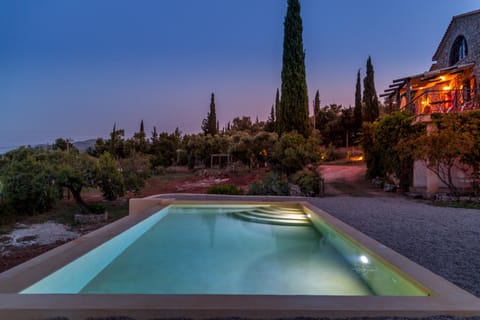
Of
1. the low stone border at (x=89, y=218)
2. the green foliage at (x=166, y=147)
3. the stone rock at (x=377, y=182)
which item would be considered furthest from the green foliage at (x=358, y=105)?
the low stone border at (x=89, y=218)

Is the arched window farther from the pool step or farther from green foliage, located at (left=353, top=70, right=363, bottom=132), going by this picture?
the pool step

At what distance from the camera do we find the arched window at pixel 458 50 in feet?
50.2

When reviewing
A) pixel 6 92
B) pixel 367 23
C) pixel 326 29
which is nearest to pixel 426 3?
pixel 367 23

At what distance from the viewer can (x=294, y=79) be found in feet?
55.0

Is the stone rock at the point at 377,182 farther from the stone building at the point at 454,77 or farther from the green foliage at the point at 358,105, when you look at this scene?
the green foliage at the point at 358,105

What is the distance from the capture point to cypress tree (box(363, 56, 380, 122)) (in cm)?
2639

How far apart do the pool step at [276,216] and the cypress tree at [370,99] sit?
21.1 m

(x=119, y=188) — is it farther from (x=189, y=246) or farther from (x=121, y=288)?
(x=121, y=288)

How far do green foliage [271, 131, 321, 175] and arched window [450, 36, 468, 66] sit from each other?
923cm

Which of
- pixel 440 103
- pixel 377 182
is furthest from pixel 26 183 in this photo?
pixel 440 103

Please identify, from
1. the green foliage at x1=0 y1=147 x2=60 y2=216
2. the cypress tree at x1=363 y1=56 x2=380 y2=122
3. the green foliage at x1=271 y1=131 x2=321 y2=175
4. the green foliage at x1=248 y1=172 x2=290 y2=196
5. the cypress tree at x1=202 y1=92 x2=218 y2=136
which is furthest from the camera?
the cypress tree at x1=202 y1=92 x2=218 y2=136

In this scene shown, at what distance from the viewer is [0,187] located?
8.97m

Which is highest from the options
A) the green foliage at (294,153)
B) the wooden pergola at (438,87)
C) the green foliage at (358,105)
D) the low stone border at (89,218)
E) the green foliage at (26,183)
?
the green foliage at (358,105)

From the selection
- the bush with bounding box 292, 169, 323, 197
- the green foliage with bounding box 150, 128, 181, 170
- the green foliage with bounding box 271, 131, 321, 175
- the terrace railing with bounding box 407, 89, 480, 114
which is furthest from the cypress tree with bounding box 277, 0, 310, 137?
the green foliage with bounding box 150, 128, 181, 170
